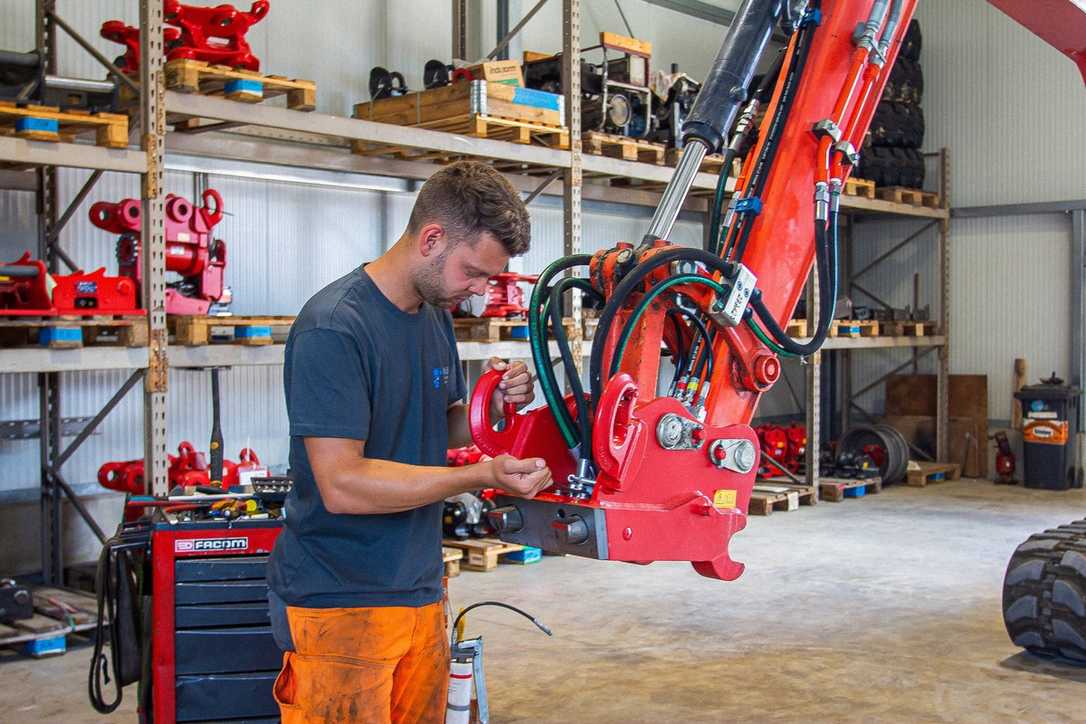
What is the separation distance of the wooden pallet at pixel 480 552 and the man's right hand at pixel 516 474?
5926mm

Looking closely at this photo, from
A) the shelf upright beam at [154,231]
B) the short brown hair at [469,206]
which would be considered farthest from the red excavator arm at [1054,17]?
the shelf upright beam at [154,231]

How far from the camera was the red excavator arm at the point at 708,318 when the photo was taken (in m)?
3.30

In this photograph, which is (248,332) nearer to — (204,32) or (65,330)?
(65,330)

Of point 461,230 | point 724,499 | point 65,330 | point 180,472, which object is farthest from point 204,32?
point 724,499

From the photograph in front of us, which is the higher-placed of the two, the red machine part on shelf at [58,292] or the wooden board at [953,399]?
the red machine part on shelf at [58,292]

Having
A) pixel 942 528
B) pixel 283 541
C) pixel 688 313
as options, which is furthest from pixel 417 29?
pixel 283 541

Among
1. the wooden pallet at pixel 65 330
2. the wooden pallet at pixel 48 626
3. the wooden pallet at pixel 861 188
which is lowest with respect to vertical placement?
the wooden pallet at pixel 48 626

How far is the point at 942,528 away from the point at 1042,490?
3.34 m

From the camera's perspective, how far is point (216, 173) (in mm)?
8953

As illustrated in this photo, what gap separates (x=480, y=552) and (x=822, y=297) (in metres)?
5.16

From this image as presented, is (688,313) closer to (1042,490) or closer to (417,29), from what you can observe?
(417,29)

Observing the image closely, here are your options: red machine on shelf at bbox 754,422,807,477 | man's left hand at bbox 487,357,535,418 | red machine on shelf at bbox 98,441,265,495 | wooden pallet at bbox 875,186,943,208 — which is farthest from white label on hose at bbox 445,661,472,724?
wooden pallet at bbox 875,186,943,208

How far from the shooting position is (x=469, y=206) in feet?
9.54

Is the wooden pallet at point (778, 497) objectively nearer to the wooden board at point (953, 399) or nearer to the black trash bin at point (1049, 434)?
the black trash bin at point (1049, 434)
